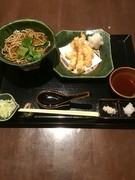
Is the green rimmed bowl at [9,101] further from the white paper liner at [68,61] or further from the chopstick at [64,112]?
the white paper liner at [68,61]

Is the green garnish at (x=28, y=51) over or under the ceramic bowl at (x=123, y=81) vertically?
over

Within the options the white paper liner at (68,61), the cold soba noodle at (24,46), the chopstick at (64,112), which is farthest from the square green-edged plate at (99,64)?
the chopstick at (64,112)

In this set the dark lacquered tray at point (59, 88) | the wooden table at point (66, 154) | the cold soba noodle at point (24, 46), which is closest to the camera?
the wooden table at point (66, 154)

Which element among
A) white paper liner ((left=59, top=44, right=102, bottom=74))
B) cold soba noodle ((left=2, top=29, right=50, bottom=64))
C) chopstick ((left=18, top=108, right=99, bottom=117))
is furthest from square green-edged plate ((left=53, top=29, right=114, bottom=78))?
chopstick ((left=18, top=108, right=99, bottom=117))

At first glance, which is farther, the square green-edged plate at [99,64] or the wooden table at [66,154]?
the square green-edged plate at [99,64]

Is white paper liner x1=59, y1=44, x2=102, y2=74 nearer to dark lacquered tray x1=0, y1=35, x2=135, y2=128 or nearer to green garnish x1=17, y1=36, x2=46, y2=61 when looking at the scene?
dark lacquered tray x1=0, y1=35, x2=135, y2=128

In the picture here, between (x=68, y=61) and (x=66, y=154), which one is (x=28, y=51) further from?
(x=66, y=154)
